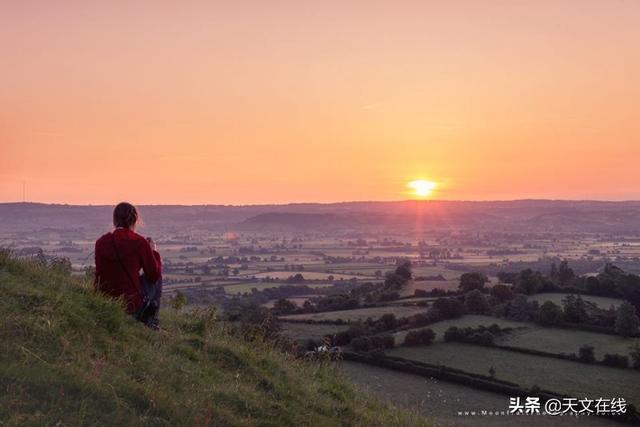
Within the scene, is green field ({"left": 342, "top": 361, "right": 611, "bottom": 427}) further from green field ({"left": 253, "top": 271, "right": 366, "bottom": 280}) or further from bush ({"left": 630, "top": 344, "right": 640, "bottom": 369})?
green field ({"left": 253, "top": 271, "right": 366, "bottom": 280})

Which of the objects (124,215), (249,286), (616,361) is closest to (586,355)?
(616,361)

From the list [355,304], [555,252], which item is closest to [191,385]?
[355,304]

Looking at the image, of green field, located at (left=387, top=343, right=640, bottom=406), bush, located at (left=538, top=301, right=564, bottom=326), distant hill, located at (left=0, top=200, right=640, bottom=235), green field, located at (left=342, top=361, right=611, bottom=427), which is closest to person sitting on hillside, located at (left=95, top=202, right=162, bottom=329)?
green field, located at (left=342, top=361, right=611, bottom=427)

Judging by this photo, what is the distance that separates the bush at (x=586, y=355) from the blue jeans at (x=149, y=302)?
28434 millimetres

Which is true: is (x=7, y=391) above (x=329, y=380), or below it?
above

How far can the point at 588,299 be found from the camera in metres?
48.5

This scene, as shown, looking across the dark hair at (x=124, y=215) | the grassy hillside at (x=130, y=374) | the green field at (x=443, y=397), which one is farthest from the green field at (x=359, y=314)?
the dark hair at (x=124, y=215)

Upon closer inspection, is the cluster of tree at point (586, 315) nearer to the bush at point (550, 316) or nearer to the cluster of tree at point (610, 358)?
the bush at point (550, 316)

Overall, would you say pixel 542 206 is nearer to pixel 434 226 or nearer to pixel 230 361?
pixel 434 226

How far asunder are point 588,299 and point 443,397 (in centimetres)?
2882

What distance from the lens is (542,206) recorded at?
626 ft

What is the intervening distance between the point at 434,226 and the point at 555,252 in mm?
84194

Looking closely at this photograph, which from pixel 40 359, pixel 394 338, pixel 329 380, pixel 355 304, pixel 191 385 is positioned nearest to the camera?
pixel 40 359

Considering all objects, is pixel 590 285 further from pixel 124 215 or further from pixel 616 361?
pixel 124 215
